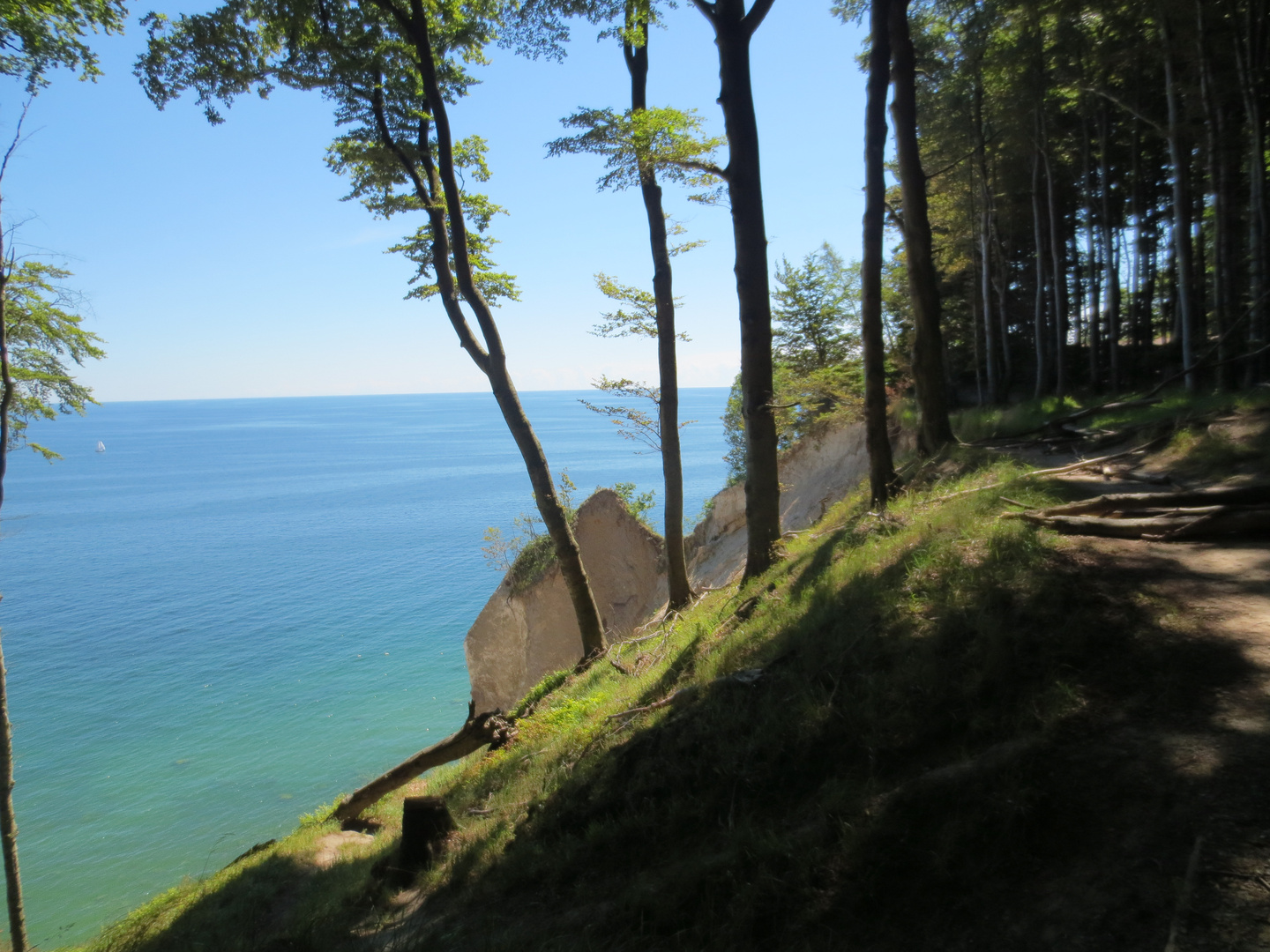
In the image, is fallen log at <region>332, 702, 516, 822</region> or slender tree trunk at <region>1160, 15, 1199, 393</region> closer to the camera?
fallen log at <region>332, 702, 516, 822</region>

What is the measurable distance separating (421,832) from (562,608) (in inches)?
614

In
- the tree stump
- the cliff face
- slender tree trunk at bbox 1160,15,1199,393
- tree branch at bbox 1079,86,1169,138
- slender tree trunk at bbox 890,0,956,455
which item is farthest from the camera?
the cliff face

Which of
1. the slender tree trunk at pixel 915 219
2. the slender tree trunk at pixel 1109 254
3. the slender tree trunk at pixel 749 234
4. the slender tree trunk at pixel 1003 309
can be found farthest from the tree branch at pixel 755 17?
the slender tree trunk at pixel 1003 309

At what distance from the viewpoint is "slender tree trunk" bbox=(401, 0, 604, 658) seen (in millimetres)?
12320

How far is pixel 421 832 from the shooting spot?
600cm

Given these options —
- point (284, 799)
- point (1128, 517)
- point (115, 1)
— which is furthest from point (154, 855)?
point (1128, 517)

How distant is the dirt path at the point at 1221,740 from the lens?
250cm

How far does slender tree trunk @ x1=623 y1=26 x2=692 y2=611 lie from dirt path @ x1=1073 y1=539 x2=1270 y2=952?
25.8 ft

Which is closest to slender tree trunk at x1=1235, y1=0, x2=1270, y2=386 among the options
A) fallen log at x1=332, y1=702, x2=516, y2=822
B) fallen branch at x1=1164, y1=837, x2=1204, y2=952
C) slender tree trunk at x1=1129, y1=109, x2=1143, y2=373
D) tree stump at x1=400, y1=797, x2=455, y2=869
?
slender tree trunk at x1=1129, y1=109, x2=1143, y2=373

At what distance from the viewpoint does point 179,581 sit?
140 ft

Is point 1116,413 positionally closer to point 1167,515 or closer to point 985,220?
point 1167,515

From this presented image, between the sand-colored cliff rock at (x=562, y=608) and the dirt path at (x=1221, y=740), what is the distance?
16067 mm

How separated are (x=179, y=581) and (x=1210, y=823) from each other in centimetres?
4974

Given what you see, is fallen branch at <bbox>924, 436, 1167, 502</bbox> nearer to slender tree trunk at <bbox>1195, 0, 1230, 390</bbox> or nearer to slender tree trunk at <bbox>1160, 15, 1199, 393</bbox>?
slender tree trunk at <bbox>1195, 0, 1230, 390</bbox>
